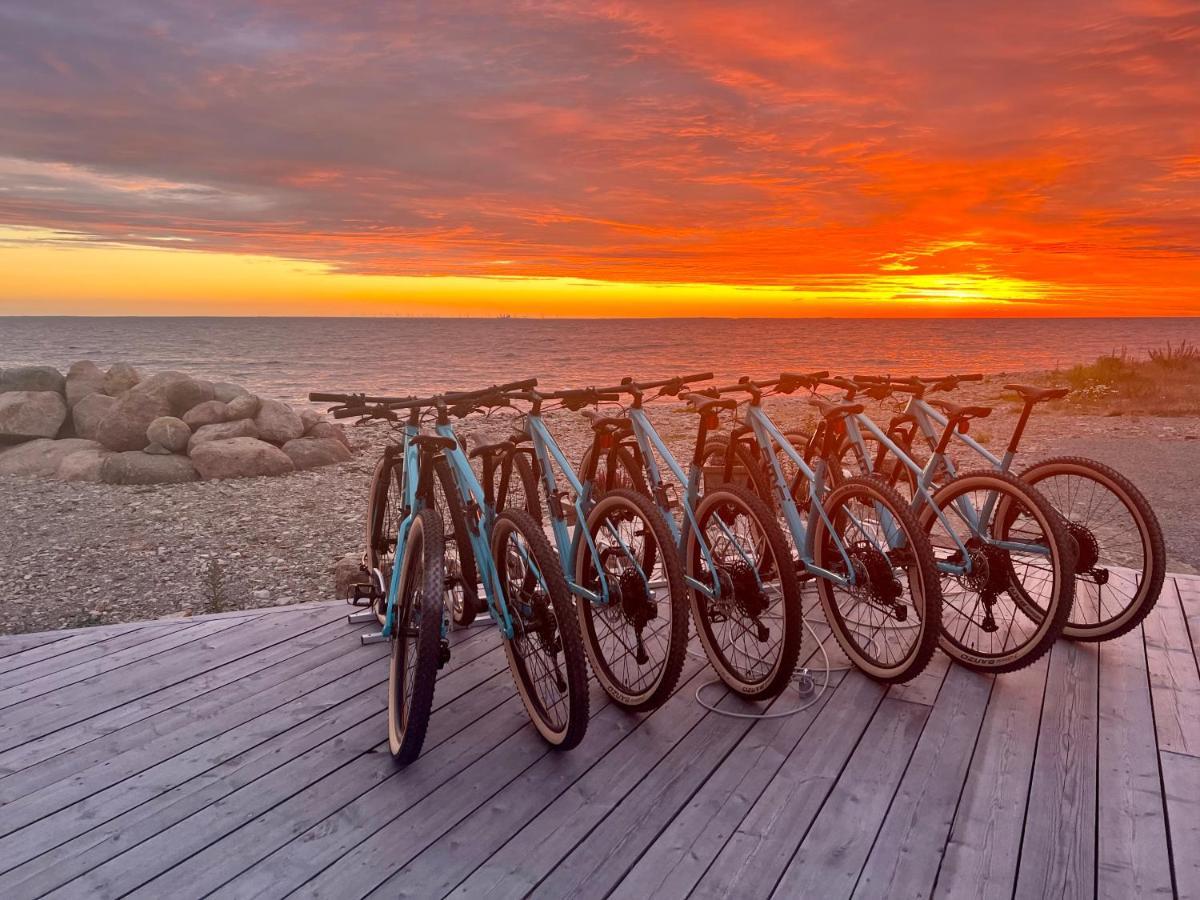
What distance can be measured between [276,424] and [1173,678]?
1309cm

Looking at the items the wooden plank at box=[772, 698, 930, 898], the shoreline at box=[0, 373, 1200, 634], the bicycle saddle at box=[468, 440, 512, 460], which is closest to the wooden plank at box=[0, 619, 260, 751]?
the bicycle saddle at box=[468, 440, 512, 460]

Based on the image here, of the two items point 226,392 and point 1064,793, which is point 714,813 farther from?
point 226,392

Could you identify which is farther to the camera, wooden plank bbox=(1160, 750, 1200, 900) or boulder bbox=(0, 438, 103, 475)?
boulder bbox=(0, 438, 103, 475)

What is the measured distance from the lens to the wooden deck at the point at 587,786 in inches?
92.3

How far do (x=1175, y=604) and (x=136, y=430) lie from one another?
13746 mm

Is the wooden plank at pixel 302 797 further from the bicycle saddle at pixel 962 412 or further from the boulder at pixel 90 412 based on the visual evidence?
the boulder at pixel 90 412

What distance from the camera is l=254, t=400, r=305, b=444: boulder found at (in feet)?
45.0

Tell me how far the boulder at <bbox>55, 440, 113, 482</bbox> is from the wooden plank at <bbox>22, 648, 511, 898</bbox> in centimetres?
1104

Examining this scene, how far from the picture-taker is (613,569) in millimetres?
3389

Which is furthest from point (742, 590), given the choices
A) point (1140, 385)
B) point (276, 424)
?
point (1140, 385)

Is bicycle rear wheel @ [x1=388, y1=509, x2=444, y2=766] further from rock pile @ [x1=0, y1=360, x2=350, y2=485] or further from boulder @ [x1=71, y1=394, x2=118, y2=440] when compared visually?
boulder @ [x1=71, y1=394, x2=118, y2=440]

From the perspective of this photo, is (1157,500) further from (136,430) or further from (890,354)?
(890,354)

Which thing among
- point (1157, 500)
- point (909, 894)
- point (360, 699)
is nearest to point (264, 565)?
point (360, 699)

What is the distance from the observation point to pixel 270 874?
7.75ft
